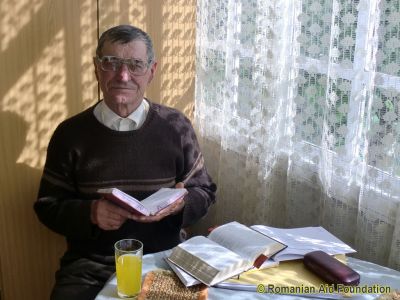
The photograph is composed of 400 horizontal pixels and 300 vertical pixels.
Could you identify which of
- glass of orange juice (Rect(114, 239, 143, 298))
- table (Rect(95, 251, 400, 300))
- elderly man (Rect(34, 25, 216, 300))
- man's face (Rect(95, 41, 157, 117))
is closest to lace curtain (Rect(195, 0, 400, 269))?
table (Rect(95, 251, 400, 300))

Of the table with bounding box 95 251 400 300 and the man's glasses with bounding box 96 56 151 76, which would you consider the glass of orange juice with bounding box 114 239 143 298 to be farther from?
the man's glasses with bounding box 96 56 151 76

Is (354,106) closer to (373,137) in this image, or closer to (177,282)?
(373,137)

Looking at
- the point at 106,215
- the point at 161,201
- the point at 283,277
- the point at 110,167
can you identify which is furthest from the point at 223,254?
the point at 110,167

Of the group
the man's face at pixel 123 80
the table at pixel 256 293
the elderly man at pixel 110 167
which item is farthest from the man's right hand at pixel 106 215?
the man's face at pixel 123 80

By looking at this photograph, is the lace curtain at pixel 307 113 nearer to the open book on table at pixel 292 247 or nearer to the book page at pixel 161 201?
the open book on table at pixel 292 247

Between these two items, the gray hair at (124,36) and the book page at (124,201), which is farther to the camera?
the gray hair at (124,36)

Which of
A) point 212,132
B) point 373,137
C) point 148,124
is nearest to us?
point 373,137

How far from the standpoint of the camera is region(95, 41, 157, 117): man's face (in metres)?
1.57

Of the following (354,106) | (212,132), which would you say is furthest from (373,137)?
(212,132)

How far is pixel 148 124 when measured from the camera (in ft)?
5.51

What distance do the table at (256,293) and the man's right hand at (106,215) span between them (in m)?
0.19

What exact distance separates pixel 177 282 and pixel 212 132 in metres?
0.99

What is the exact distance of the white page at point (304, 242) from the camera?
1284 mm

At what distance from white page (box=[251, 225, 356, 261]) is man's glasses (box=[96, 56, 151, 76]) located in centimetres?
62
